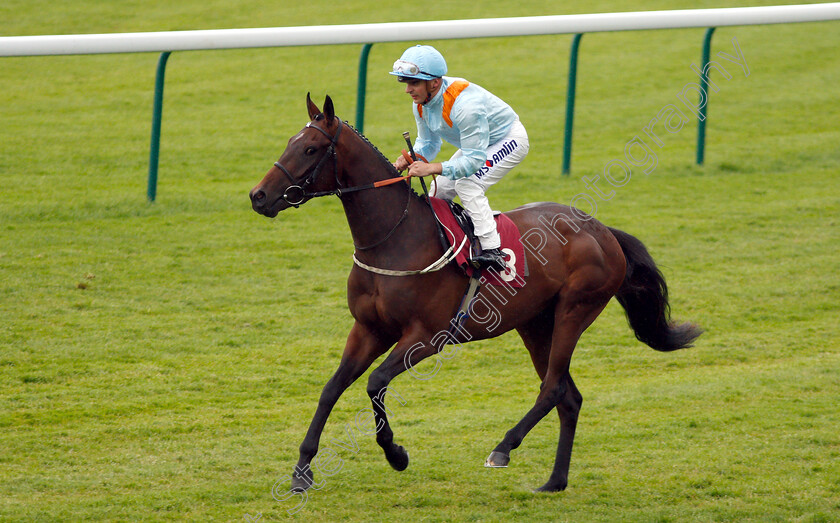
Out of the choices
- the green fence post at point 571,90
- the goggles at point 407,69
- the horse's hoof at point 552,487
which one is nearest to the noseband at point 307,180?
the goggles at point 407,69

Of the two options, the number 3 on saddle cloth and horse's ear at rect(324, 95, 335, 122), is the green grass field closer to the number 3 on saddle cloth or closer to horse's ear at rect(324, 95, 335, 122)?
the number 3 on saddle cloth

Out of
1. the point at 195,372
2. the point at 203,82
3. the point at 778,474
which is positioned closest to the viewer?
the point at 778,474

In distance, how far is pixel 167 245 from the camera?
902 centimetres

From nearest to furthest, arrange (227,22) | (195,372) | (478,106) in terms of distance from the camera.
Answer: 1. (478,106)
2. (195,372)
3. (227,22)

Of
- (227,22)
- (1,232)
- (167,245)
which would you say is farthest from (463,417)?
(227,22)

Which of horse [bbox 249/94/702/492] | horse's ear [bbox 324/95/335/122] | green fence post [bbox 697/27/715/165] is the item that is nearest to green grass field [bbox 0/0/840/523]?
green fence post [bbox 697/27/715/165]

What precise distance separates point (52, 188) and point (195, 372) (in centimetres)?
422

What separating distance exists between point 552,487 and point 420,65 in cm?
225

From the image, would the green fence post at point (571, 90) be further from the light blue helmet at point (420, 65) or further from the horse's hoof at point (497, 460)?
the horse's hoof at point (497, 460)

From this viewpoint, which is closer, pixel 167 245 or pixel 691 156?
pixel 167 245

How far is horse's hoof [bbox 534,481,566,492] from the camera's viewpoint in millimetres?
5051

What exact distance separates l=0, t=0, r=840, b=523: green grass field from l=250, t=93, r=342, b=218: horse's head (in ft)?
4.95

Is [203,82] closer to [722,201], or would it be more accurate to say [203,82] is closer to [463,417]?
[722,201]

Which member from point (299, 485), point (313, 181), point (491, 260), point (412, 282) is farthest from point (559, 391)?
point (313, 181)
